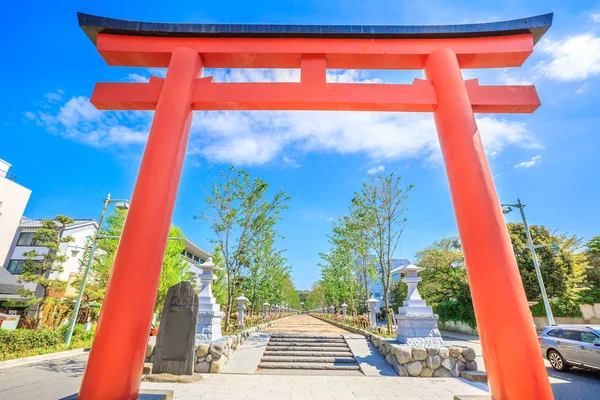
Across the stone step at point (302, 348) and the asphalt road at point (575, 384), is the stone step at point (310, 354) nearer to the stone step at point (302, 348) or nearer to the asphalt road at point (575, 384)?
the stone step at point (302, 348)

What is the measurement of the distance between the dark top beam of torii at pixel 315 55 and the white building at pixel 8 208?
2762cm

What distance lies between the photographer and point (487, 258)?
9.77 feet

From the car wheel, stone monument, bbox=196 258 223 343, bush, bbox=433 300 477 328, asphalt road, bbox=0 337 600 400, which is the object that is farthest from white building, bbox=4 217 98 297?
bush, bbox=433 300 477 328

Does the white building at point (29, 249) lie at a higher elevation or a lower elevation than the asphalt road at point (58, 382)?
higher

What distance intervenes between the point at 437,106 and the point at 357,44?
63.1 inches

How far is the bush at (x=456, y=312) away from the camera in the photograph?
2202 centimetres

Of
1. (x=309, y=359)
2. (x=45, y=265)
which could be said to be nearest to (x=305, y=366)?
(x=309, y=359)

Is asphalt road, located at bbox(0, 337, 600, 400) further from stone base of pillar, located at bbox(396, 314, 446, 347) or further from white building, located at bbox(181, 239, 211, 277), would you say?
white building, located at bbox(181, 239, 211, 277)

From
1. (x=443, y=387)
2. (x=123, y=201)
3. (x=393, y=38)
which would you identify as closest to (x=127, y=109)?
(x=393, y=38)

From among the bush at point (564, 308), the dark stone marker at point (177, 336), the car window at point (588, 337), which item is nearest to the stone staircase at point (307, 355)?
the dark stone marker at point (177, 336)

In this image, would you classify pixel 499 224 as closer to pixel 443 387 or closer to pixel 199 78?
pixel 199 78

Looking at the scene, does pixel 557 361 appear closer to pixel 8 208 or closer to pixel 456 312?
pixel 456 312

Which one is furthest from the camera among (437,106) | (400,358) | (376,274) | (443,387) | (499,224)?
(376,274)

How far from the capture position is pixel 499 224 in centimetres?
311
